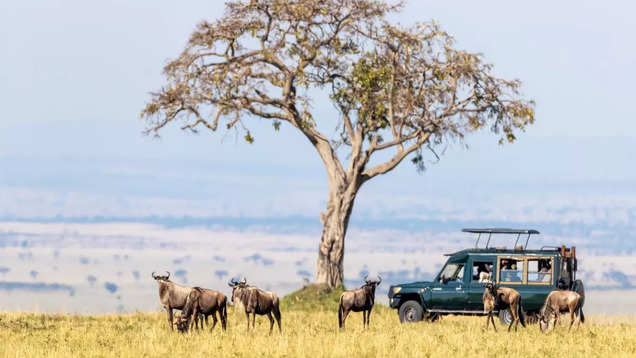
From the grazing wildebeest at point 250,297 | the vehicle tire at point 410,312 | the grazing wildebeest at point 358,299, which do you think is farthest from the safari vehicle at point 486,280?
the grazing wildebeest at point 250,297

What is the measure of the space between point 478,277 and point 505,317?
4.52 feet

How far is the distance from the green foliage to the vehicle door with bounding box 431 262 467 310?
8909 millimetres

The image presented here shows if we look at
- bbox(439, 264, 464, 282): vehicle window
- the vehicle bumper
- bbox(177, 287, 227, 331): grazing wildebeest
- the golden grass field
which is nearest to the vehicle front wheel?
the golden grass field

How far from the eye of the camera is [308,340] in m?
22.9

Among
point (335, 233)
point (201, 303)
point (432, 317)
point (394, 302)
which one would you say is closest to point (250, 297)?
point (201, 303)

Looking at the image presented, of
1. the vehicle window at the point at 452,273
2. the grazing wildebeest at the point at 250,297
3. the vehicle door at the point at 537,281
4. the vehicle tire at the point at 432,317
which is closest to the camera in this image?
the grazing wildebeest at the point at 250,297

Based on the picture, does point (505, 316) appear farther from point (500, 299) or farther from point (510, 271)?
point (500, 299)

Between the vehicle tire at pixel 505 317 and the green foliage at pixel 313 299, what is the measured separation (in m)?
9.59

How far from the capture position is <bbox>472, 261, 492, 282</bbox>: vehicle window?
2972cm

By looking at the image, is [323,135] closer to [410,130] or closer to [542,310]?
[410,130]

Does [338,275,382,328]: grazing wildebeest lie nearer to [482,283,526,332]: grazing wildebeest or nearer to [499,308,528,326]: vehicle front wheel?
[482,283,526,332]: grazing wildebeest

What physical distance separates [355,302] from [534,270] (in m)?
5.74

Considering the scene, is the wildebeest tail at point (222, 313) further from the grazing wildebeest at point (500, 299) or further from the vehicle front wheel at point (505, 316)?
the vehicle front wheel at point (505, 316)

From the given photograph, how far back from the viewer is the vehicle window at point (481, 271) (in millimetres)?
29719
